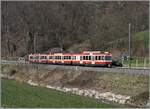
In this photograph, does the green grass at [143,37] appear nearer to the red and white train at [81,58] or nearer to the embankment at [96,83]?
the red and white train at [81,58]

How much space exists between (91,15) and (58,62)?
2006 inches

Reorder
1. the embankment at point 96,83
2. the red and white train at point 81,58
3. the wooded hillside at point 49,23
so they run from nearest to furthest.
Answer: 1. the embankment at point 96,83
2. the red and white train at point 81,58
3. the wooded hillside at point 49,23

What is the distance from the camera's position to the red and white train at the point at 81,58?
60.0m

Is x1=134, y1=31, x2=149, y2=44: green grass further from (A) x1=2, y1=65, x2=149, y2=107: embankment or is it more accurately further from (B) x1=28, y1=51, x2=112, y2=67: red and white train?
(A) x1=2, y1=65, x2=149, y2=107: embankment

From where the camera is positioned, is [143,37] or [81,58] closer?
[81,58]

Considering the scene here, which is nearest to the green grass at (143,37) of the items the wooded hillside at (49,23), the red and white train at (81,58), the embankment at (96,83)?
the red and white train at (81,58)

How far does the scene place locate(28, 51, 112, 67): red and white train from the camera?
6000cm

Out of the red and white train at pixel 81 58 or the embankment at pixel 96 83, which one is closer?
the embankment at pixel 96 83

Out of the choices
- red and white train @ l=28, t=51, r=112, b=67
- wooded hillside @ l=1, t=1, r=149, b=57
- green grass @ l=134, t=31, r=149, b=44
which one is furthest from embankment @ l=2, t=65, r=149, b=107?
wooded hillside @ l=1, t=1, r=149, b=57

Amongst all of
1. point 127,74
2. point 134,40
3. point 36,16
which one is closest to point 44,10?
point 36,16

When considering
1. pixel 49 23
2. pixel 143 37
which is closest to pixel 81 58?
pixel 143 37

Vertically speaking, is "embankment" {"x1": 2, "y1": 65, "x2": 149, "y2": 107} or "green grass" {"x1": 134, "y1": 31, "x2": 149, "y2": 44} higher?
"green grass" {"x1": 134, "y1": 31, "x2": 149, "y2": 44}

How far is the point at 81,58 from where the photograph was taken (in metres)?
65.2

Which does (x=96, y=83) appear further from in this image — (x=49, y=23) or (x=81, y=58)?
(x=49, y=23)
